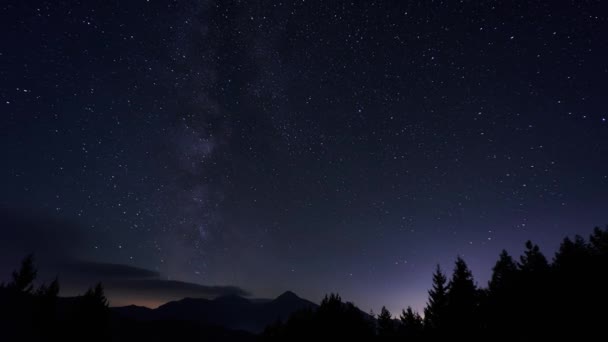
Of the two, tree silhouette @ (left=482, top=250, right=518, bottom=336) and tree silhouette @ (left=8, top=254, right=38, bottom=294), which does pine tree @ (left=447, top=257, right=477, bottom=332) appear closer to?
→ tree silhouette @ (left=482, top=250, right=518, bottom=336)

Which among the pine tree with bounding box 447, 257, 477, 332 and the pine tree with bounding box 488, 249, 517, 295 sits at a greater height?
the pine tree with bounding box 488, 249, 517, 295

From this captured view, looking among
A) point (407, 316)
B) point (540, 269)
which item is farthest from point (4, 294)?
point (540, 269)

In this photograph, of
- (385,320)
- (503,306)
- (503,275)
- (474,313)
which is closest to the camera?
(474,313)

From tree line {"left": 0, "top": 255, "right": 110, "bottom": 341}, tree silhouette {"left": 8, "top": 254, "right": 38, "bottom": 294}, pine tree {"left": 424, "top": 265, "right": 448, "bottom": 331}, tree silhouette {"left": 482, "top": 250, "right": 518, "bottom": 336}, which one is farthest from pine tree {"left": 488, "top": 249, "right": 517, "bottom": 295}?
tree silhouette {"left": 8, "top": 254, "right": 38, "bottom": 294}

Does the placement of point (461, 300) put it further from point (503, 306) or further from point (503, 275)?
point (503, 275)

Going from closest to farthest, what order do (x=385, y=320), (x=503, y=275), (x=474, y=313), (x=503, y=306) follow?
(x=474, y=313) < (x=503, y=306) < (x=503, y=275) < (x=385, y=320)

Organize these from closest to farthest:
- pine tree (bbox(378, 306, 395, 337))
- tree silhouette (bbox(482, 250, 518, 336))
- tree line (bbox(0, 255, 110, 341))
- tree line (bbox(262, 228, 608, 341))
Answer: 1. tree line (bbox(262, 228, 608, 341))
2. tree silhouette (bbox(482, 250, 518, 336))
3. tree line (bbox(0, 255, 110, 341))
4. pine tree (bbox(378, 306, 395, 337))

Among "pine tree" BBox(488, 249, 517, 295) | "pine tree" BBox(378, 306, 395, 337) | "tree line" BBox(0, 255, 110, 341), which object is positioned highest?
"pine tree" BBox(488, 249, 517, 295)

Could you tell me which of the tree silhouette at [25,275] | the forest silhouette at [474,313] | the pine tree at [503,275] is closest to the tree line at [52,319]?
the forest silhouette at [474,313]

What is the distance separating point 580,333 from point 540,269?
320 inches

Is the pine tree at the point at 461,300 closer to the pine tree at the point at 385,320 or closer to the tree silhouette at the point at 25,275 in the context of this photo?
the pine tree at the point at 385,320

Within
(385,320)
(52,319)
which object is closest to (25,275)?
(52,319)

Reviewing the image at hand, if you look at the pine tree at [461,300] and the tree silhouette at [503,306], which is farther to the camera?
the tree silhouette at [503,306]

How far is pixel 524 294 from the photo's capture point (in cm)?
2605
